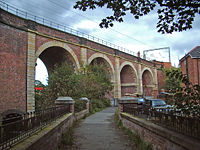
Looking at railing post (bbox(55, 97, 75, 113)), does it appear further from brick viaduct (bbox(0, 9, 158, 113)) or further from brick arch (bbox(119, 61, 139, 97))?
brick arch (bbox(119, 61, 139, 97))

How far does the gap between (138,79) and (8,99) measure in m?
25.7

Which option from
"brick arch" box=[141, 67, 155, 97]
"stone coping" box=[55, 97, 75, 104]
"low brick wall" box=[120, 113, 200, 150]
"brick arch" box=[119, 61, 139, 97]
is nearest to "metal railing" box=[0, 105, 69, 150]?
"low brick wall" box=[120, 113, 200, 150]

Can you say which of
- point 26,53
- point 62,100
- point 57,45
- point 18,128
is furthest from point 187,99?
point 57,45

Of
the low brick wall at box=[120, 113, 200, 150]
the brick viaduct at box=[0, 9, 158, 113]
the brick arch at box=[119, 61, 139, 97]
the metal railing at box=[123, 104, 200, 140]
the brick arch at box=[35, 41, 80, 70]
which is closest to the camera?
the low brick wall at box=[120, 113, 200, 150]

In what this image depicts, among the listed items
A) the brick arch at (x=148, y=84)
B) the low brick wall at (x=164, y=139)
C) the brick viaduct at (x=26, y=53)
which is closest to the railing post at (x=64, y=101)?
the low brick wall at (x=164, y=139)

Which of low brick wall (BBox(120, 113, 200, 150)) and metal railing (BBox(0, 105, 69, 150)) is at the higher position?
metal railing (BBox(0, 105, 69, 150))

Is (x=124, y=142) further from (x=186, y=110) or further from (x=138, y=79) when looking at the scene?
(x=138, y=79)

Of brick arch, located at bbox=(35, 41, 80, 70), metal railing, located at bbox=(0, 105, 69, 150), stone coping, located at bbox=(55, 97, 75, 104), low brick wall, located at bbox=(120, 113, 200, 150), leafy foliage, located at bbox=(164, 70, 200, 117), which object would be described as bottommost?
low brick wall, located at bbox=(120, 113, 200, 150)

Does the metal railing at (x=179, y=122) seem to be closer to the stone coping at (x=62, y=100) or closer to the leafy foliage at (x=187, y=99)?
the leafy foliage at (x=187, y=99)

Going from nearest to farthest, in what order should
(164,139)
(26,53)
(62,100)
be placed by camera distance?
1. (164,139)
2. (62,100)
3. (26,53)

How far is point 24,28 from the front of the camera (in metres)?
16.8

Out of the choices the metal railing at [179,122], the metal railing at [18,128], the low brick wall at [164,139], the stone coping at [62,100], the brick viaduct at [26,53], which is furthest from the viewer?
the brick viaduct at [26,53]

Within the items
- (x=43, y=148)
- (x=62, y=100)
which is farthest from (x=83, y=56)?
(x=43, y=148)

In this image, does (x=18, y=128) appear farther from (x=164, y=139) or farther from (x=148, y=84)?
(x=148, y=84)
